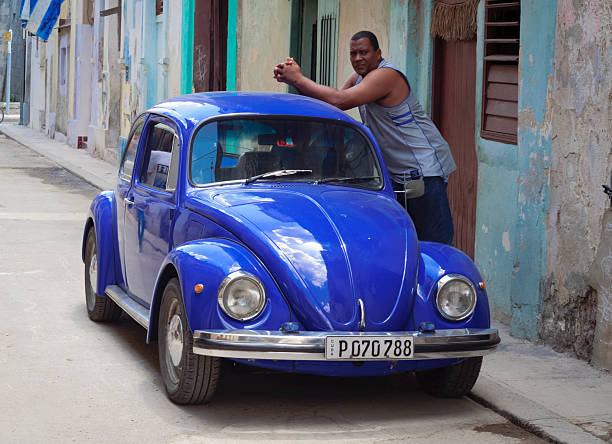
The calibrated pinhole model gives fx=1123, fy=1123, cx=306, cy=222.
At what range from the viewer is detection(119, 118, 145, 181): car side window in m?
7.61

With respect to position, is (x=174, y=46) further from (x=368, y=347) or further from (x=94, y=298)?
(x=368, y=347)

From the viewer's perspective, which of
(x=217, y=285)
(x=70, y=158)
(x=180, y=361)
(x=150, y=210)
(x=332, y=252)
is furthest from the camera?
(x=70, y=158)

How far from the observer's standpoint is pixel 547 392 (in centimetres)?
629

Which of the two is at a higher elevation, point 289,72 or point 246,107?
point 289,72

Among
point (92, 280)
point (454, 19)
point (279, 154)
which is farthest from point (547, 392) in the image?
point (454, 19)

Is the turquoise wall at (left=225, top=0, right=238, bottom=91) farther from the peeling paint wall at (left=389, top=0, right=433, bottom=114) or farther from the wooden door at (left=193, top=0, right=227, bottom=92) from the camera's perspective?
the peeling paint wall at (left=389, top=0, right=433, bottom=114)

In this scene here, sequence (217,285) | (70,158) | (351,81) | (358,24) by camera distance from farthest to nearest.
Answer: (70,158), (358,24), (351,81), (217,285)

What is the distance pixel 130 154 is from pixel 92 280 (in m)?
0.98

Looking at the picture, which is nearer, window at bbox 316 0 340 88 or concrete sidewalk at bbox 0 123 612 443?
concrete sidewalk at bbox 0 123 612 443

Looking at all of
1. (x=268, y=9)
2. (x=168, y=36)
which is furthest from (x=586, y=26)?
(x=168, y=36)

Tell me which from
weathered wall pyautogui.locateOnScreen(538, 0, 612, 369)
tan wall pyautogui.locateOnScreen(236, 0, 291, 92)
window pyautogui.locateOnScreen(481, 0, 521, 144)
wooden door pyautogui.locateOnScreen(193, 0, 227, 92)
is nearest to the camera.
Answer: weathered wall pyautogui.locateOnScreen(538, 0, 612, 369)

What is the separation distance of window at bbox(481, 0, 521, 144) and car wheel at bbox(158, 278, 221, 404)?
11.2ft

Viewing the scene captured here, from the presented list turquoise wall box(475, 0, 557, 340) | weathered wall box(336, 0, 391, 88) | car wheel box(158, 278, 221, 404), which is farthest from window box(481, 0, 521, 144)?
car wheel box(158, 278, 221, 404)

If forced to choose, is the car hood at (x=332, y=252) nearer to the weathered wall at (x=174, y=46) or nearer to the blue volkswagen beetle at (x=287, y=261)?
the blue volkswagen beetle at (x=287, y=261)
